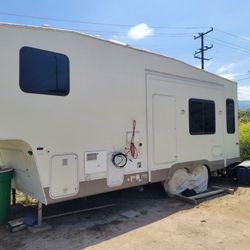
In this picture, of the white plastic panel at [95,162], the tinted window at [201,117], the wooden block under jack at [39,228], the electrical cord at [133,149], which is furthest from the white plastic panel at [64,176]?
the tinted window at [201,117]

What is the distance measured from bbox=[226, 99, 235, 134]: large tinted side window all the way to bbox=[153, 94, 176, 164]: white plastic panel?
8.20 ft

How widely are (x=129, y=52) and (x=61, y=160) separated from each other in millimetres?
2489

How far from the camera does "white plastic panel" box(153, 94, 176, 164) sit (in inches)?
251

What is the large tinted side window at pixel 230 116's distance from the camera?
8555 millimetres

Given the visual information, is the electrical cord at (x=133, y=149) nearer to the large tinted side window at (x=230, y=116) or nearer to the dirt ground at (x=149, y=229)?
the dirt ground at (x=149, y=229)

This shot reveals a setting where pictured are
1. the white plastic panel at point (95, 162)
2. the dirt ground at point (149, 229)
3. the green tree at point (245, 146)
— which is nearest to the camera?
the dirt ground at point (149, 229)

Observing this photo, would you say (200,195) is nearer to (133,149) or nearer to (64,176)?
(133,149)

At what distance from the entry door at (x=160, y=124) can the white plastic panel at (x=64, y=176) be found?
5.83ft

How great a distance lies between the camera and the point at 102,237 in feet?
15.6

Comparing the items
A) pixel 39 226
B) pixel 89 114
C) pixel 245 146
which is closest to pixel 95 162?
pixel 89 114

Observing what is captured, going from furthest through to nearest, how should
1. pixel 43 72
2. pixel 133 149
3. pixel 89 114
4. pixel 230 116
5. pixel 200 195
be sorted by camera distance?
pixel 230 116, pixel 200 195, pixel 133 149, pixel 89 114, pixel 43 72

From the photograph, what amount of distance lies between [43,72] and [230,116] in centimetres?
573

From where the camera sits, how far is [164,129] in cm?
654

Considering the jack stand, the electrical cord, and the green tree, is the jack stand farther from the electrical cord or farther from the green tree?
the green tree
